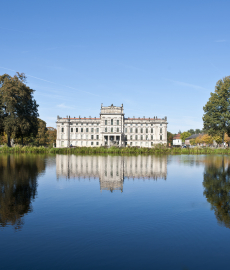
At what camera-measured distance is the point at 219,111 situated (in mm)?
63281

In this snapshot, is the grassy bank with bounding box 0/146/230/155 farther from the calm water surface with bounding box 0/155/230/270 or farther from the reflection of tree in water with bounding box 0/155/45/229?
the calm water surface with bounding box 0/155/230/270

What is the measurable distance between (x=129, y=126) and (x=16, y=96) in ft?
161

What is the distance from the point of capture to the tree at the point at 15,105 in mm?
51531

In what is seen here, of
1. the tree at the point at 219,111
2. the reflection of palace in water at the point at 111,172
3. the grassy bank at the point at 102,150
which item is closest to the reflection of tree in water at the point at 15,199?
the reflection of palace in water at the point at 111,172

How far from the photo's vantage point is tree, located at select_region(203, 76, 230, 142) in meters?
61.6

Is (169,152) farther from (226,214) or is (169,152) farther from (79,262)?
(79,262)

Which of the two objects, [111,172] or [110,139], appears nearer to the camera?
[111,172]

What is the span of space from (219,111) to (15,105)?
4835 centimetres

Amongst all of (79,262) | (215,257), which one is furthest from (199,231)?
(79,262)

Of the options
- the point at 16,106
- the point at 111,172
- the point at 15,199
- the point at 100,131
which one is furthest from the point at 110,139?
the point at 15,199

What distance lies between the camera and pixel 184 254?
622 cm

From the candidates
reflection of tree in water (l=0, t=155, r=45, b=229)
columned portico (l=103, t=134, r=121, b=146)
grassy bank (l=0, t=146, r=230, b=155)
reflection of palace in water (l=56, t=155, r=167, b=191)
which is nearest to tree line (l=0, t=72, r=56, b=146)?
grassy bank (l=0, t=146, r=230, b=155)

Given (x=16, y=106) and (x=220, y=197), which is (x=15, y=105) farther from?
(x=220, y=197)

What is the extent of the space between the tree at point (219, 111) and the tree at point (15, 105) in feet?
141
